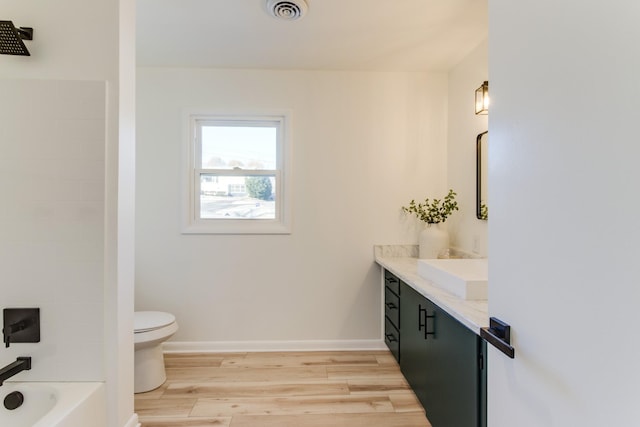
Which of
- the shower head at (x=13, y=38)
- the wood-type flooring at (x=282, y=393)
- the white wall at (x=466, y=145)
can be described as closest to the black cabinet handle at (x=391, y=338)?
the wood-type flooring at (x=282, y=393)

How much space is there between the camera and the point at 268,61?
8.66 ft

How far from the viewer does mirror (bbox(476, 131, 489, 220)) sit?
2.28m

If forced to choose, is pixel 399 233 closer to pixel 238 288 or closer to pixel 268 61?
pixel 238 288

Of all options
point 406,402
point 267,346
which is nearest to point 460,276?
point 406,402

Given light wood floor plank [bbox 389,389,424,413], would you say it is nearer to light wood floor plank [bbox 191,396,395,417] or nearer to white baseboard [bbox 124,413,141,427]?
light wood floor plank [bbox 191,396,395,417]

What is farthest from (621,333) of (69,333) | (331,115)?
(331,115)

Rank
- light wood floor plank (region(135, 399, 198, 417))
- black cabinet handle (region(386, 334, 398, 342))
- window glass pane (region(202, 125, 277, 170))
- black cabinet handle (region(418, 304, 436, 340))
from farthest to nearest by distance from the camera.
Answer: window glass pane (region(202, 125, 277, 170)) < black cabinet handle (region(386, 334, 398, 342)) < light wood floor plank (region(135, 399, 198, 417)) < black cabinet handle (region(418, 304, 436, 340))

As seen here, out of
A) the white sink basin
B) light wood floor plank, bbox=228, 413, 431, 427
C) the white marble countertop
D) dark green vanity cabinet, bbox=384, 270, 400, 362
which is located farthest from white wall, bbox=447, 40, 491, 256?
light wood floor plank, bbox=228, 413, 431, 427

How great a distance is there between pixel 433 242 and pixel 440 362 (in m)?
1.17

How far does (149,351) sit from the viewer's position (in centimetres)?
224

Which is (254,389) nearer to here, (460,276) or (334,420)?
(334,420)

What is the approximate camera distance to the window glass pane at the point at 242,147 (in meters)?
2.90

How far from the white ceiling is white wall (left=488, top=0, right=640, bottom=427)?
3.97ft

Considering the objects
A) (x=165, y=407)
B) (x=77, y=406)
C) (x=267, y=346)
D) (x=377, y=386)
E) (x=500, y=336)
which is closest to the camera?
(x=500, y=336)
